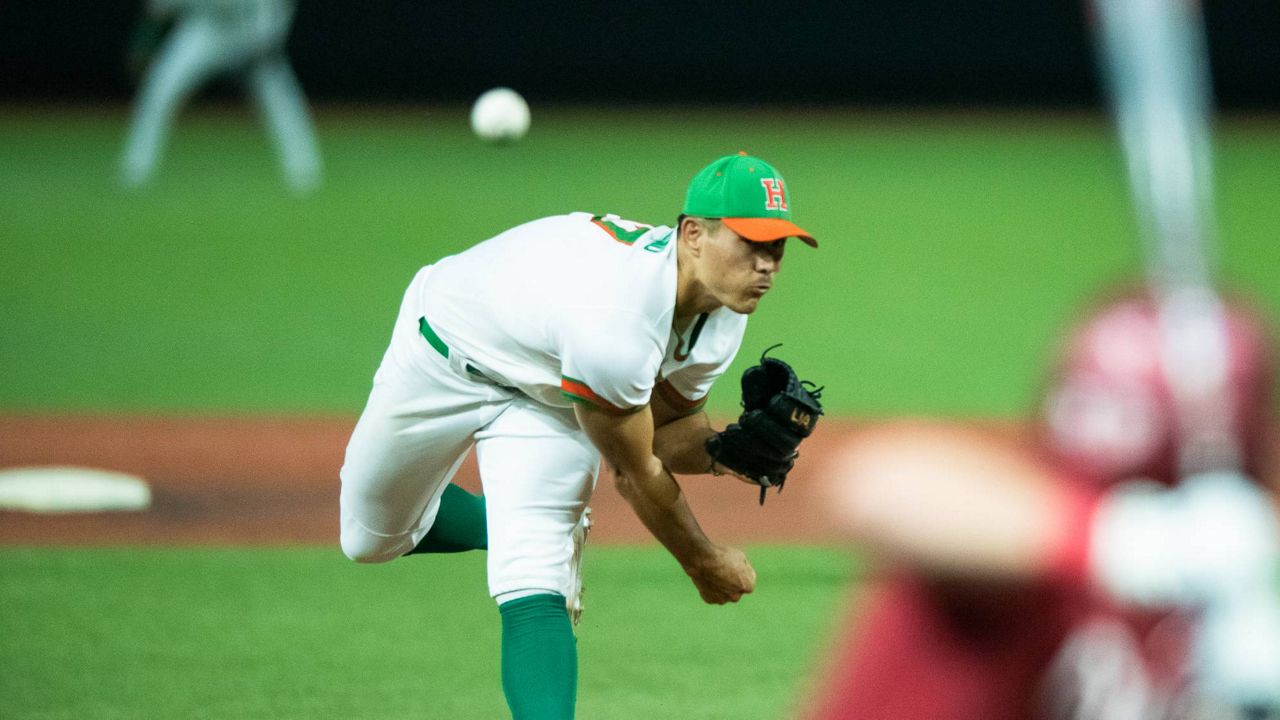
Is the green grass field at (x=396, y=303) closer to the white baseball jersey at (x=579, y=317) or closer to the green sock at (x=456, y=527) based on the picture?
the green sock at (x=456, y=527)

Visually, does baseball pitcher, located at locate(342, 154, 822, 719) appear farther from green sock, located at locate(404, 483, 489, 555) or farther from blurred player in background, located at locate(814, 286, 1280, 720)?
blurred player in background, located at locate(814, 286, 1280, 720)

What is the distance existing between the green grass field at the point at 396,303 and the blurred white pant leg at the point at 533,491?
837 mm

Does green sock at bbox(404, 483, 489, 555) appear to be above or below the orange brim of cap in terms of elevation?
below

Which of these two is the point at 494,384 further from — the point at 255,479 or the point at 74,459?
the point at 74,459

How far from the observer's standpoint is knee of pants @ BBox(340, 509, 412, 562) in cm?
457

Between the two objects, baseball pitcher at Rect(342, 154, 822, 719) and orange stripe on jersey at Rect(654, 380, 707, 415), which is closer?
baseball pitcher at Rect(342, 154, 822, 719)

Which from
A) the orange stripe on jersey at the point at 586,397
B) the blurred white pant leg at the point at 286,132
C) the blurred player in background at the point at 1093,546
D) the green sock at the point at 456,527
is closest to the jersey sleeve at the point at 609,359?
the orange stripe on jersey at the point at 586,397

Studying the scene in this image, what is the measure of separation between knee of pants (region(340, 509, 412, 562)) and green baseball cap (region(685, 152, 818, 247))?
138 centimetres

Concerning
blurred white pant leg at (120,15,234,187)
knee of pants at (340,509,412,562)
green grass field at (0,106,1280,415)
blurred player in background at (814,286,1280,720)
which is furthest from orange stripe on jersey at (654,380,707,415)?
blurred white pant leg at (120,15,234,187)

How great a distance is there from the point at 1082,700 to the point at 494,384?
2.66 m

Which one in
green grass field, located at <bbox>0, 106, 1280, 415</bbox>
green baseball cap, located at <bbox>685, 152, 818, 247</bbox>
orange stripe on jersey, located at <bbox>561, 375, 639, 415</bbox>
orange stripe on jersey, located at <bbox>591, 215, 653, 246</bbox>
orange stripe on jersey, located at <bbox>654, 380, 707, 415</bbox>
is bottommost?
green grass field, located at <bbox>0, 106, 1280, 415</bbox>

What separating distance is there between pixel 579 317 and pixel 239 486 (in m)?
3.80

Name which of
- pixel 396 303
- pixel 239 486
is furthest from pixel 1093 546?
pixel 396 303

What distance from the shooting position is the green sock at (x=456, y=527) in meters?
4.88
